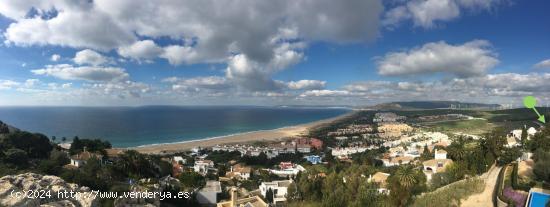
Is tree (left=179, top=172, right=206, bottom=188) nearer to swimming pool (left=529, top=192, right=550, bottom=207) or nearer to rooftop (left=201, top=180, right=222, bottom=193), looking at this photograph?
rooftop (left=201, top=180, right=222, bottom=193)

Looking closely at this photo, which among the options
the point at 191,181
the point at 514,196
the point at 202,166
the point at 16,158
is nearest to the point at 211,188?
the point at 191,181

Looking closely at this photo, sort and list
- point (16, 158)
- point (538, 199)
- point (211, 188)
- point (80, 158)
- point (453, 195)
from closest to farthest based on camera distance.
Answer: point (538, 199)
point (453, 195)
point (211, 188)
point (16, 158)
point (80, 158)

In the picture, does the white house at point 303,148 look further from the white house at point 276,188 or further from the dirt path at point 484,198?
the dirt path at point 484,198

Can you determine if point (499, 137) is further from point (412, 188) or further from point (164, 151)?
point (164, 151)

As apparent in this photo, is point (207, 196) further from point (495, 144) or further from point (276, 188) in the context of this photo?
point (495, 144)

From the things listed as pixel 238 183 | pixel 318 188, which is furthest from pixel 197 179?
pixel 318 188

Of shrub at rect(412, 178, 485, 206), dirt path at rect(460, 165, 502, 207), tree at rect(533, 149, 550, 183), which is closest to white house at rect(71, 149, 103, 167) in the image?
shrub at rect(412, 178, 485, 206)
